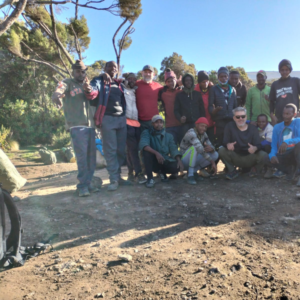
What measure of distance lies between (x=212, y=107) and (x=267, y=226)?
2.61m

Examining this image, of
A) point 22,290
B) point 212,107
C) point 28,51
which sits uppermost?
point 28,51

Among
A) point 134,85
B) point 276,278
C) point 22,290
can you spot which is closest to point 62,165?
point 134,85

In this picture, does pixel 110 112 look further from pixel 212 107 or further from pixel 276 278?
pixel 276 278

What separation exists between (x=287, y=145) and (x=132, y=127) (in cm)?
253

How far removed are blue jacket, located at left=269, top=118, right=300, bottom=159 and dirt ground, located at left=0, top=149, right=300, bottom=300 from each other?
0.61m

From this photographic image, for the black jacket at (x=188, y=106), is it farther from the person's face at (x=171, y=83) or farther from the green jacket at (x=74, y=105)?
the green jacket at (x=74, y=105)

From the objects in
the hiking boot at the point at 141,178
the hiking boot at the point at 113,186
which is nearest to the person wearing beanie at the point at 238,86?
the hiking boot at the point at 141,178

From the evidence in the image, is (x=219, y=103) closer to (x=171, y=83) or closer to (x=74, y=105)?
(x=171, y=83)

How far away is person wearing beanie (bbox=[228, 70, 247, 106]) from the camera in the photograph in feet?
16.8

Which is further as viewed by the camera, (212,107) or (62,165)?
(62,165)

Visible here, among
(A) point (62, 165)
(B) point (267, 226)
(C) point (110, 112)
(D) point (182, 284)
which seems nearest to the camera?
(D) point (182, 284)

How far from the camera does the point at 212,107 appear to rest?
485 cm

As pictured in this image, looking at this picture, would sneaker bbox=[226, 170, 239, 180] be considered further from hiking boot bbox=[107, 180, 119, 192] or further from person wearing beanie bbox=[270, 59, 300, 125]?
hiking boot bbox=[107, 180, 119, 192]

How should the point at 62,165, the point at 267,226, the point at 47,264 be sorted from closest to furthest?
the point at 47,264
the point at 267,226
the point at 62,165
